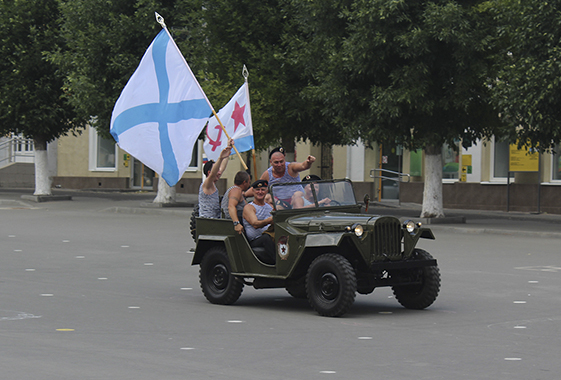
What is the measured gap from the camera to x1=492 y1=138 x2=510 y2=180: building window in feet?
106

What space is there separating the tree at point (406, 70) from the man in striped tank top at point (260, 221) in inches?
473

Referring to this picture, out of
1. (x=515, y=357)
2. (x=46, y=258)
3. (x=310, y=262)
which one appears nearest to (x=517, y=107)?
(x=46, y=258)

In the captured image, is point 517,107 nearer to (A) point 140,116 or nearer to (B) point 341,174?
(A) point 140,116

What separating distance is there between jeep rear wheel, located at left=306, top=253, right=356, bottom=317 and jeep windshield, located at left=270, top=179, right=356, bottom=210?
2.98 feet

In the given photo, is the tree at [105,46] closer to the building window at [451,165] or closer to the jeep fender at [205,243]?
the building window at [451,165]

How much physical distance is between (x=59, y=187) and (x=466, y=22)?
29755 millimetres

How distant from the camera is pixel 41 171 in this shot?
3550 centimetres

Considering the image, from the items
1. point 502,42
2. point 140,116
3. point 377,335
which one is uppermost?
point 502,42

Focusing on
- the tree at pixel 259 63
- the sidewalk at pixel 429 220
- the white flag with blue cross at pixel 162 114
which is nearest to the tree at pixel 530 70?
the sidewalk at pixel 429 220

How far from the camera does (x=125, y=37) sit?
29609 millimetres

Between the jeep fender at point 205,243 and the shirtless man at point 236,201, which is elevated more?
the shirtless man at point 236,201

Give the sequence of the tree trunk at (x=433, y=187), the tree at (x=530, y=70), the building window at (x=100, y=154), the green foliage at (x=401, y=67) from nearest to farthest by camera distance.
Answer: the tree at (x=530, y=70), the green foliage at (x=401, y=67), the tree trunk at (x=433, y=187), the building window at (x=100, y=154)

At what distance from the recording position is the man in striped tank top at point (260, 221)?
32.9ft

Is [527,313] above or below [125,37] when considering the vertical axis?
below
